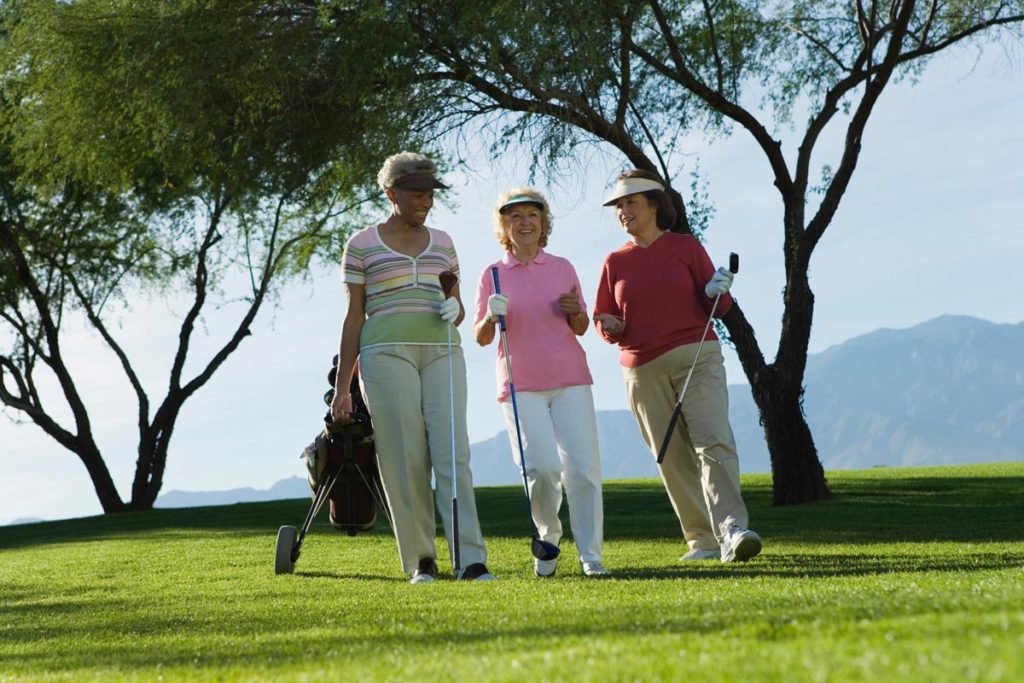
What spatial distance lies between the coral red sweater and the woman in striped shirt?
1.13 m

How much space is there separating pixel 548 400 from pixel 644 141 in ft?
29.6

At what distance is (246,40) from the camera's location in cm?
1545

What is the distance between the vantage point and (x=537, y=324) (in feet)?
26.0

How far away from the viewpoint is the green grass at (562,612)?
373cm

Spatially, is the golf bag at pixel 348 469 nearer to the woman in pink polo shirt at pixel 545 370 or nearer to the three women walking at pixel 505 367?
the three women walking at pixel 505 367

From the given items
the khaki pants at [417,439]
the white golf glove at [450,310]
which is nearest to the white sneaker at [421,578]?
the khaki pants at [417,439]

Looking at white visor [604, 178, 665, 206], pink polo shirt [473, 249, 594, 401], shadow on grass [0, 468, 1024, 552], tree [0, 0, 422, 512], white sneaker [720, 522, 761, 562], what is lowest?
white sneaker [720, 522, 761, 562]

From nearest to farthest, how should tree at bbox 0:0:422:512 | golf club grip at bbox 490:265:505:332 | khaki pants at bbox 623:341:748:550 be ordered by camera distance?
golf club grip at bbox 490:265:505:332, khaki pants at bbox 623:341:748:550, tree at bbox 0:0:422:512

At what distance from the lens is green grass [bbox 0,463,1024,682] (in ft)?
12.2

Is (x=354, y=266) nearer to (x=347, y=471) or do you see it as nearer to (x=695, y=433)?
(x=347, y=471)

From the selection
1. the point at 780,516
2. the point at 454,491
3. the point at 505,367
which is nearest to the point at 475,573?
the point at 454,491

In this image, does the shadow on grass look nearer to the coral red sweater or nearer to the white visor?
the coral red sweater

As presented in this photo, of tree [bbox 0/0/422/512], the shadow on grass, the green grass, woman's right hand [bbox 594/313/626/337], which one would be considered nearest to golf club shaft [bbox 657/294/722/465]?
woman's right hand [bbox 594/313/626/337]

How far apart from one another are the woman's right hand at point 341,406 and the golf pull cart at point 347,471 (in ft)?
0.52
